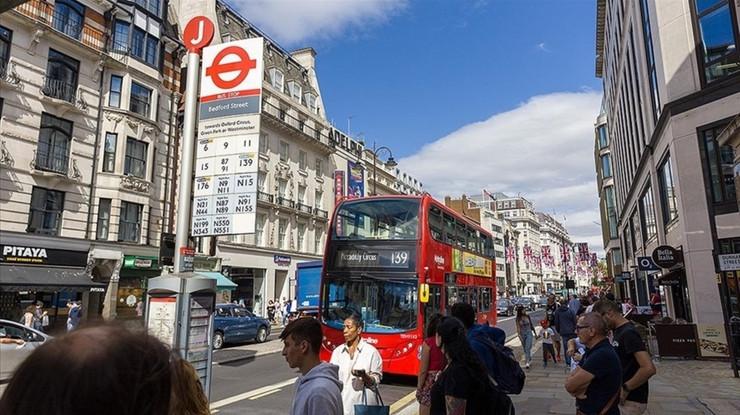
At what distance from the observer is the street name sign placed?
25.4 ft

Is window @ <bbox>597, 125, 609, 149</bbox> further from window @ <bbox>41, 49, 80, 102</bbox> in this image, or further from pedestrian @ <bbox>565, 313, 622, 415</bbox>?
pedestrian @ <bbox>565, 313, 622, 415</bbox>

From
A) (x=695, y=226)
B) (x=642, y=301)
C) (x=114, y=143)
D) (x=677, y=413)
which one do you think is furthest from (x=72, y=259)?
(x=642, y=301)

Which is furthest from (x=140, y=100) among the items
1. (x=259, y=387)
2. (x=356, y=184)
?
(x=259, y=387)

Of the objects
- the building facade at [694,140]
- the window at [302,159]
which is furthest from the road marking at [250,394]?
the window at [302,159]

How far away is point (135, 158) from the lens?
25.1 m

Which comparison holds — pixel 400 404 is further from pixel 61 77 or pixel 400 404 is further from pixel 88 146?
pixel 61 77

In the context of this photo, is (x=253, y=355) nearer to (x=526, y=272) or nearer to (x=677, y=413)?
(x=677, y=413)

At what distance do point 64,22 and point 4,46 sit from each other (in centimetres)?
332

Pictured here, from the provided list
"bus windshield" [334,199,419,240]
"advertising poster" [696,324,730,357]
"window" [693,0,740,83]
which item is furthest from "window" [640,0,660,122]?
"bus windshield" [334,199,419,240]

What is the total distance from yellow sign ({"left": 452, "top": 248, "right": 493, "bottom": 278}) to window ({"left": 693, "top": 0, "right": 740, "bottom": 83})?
9915 mm

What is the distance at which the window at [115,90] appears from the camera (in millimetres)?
24266

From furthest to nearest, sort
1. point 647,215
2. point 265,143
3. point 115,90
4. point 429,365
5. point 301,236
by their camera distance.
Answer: point 301,236 → point 265,143 → point 647,215 → point 115,90 → point 429,365

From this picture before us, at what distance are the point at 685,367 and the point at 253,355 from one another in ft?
44.1

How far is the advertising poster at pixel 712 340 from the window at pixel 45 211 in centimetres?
2535
